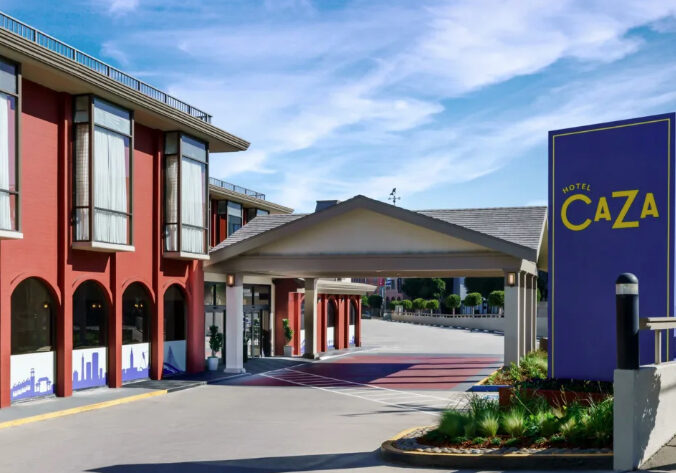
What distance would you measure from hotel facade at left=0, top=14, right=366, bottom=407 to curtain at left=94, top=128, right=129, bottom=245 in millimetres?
36

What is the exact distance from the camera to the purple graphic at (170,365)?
2423 centimetres

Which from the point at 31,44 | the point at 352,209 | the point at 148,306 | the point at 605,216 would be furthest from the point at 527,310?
the point at 31,44

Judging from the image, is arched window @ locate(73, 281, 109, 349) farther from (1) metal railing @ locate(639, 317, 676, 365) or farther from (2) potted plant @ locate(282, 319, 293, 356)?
(1) metal railing @ locate(639, 317, 676, 365)

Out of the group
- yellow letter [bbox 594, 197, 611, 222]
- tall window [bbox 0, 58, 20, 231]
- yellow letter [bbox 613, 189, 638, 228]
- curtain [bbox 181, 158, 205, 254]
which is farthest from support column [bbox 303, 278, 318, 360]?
yellow letter [bbox 613, 189, 638, 228]

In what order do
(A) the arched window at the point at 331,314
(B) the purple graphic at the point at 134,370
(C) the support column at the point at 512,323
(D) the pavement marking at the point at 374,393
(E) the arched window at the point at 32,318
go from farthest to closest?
(A) the arched window at the point at 331,314
(C) the support column at the point at 512,323
(B) the purple graphic at the point at 134,370
(D) the pavement marking at the point at 374,393
(E) the arched window at the point at 32,318

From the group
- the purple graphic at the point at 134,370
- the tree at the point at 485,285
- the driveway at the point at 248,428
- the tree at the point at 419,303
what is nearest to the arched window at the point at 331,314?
the driveway at the point at 248,428

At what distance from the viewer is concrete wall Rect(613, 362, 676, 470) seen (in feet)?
31.7

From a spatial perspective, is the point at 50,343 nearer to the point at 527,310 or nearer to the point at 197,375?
the point at 197,375

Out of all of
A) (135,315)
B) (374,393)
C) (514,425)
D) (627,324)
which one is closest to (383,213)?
(374,393)

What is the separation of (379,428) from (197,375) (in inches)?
443

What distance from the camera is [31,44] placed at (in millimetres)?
16828

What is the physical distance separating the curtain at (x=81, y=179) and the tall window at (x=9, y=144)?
2.64 m

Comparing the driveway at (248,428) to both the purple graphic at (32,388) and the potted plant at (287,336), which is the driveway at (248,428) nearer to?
the purple graphic at (32,388)

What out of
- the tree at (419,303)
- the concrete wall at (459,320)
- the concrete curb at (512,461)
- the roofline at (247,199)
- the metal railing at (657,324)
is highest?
the roofline at (247,199)
